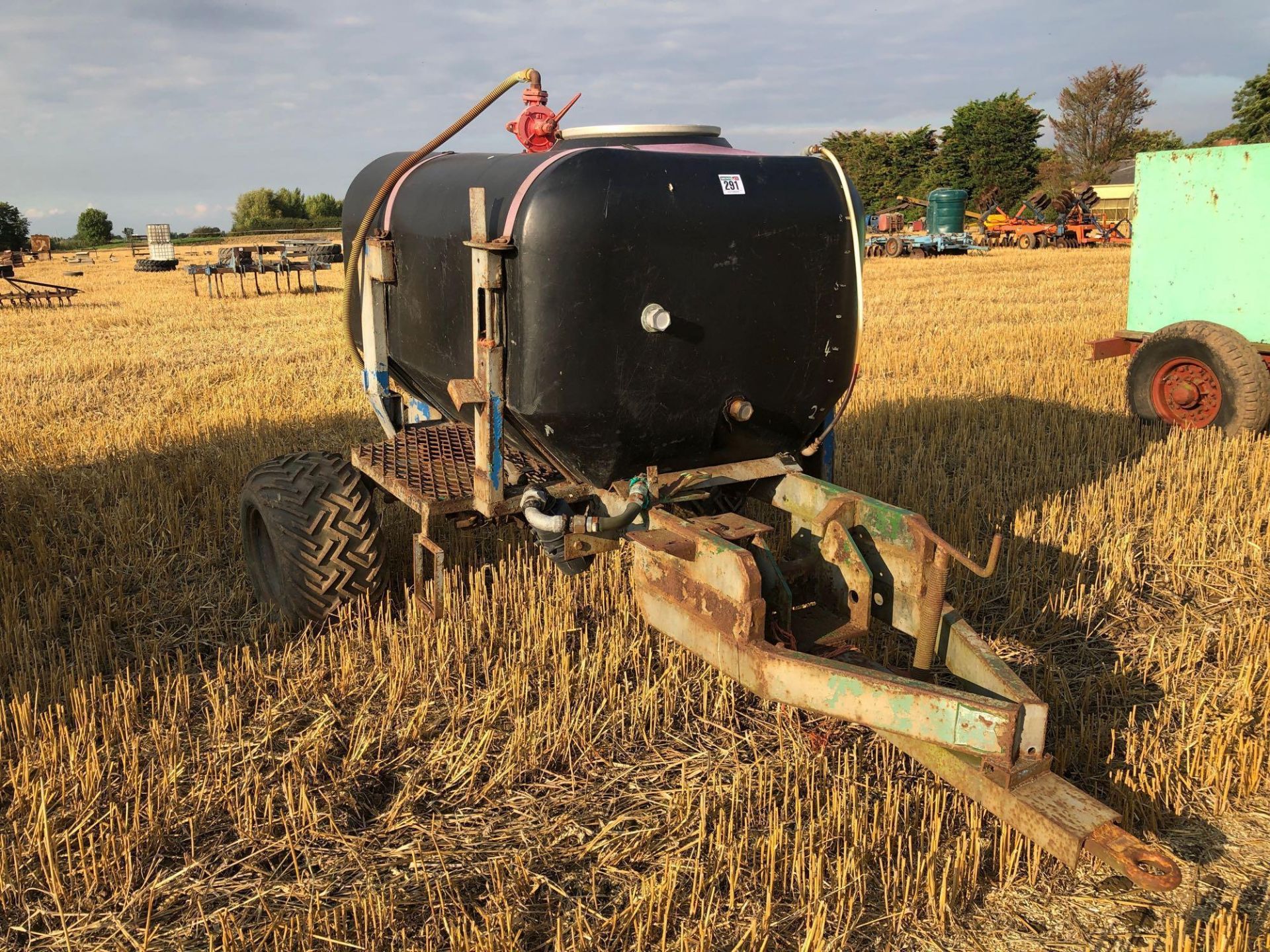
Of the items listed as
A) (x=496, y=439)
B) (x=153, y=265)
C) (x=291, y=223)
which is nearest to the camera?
(x=496, y=439)

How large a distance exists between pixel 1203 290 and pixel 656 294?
18.7 ft

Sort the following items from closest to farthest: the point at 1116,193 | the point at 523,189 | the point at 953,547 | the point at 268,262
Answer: the point at 953,547, the point at 523,189, the point at 268,262, the point at 1116,193

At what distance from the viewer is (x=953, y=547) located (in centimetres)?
290

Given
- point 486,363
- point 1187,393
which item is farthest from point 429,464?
point 1187,393

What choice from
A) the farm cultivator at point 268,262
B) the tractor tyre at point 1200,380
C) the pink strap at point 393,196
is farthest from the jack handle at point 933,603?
the farm cultivator at point 268,262

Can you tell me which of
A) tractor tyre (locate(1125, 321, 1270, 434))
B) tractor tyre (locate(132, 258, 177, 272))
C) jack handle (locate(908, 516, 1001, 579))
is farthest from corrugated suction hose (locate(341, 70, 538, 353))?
tractor tyre (locate(132, 258, 177, 272))

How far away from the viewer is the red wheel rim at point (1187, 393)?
7062 millimetres

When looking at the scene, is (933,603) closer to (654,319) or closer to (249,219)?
(654,319)

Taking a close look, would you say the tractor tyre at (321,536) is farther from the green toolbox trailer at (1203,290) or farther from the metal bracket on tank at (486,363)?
the green toolbox trailer at (1203,290)

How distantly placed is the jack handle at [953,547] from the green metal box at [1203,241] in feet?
17.5

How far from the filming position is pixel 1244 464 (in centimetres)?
623

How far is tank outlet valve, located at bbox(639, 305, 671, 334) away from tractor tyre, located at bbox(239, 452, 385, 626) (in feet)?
5.11

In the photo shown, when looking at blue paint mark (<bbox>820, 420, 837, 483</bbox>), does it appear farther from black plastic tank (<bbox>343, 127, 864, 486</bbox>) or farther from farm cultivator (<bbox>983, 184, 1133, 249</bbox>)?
farm cultivator (<bbox>983, 184, 1133, 249</bbox>)

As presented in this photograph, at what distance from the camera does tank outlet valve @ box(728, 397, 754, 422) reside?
11.9 feet
